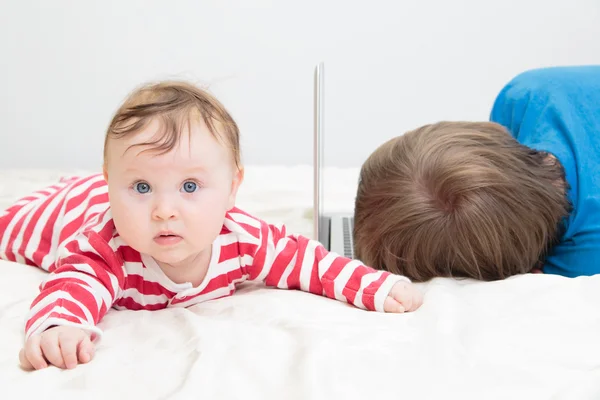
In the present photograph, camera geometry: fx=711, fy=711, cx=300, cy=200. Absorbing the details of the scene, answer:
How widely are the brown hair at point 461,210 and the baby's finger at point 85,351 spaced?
1.64ft

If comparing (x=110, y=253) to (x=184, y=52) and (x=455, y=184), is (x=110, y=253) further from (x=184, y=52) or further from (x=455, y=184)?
(x=184, y=52)

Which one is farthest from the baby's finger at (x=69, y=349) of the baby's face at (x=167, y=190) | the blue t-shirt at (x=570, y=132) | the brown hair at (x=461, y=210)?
the blue t-shirt at (x=570, y=132)

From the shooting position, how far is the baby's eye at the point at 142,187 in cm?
89

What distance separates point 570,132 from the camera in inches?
49.3

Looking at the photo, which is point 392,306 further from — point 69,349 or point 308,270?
point 69,349

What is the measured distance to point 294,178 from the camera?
2.17 meters

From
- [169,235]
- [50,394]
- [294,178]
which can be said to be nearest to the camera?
[50,394]

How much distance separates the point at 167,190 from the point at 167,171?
0.08 feet

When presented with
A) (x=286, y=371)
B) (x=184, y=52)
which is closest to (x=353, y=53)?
(x=184, y=52)

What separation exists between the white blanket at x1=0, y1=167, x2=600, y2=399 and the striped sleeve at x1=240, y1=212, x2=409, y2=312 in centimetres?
2

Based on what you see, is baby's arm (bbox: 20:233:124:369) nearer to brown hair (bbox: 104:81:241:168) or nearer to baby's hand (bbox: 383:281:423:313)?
brown hair (bbox: 104:81:241:168)

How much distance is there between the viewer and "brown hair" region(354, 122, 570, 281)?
1.09 m

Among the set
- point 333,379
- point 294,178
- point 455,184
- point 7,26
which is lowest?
point 294,178

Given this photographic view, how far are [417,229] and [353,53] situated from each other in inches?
70.8
